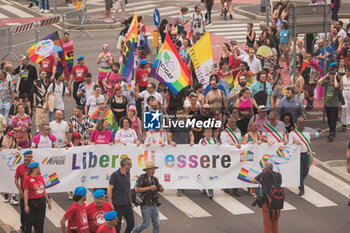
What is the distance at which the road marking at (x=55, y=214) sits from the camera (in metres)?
16.5

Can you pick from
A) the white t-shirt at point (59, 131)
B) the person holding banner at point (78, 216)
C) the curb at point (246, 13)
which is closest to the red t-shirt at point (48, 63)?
the white t-shirt at point (59, 131)

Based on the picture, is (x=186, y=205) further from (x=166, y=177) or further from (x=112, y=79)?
(x=112, y=79)

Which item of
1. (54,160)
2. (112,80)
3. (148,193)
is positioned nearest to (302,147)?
(148,193)

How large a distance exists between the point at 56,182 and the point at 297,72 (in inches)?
354

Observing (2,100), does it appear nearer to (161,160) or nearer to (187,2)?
(161,160)

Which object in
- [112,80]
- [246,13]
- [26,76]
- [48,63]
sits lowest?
[112,80]

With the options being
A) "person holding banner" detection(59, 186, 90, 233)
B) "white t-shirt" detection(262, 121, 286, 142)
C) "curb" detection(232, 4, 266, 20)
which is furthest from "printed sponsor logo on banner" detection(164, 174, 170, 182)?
"curb" detection(232, 4, 266, 20)

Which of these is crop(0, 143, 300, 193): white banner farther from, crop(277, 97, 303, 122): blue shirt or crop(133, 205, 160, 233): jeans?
crop(133, 205, 160, 233): jeans

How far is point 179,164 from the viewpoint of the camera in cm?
1784

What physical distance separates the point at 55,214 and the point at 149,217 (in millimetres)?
2669

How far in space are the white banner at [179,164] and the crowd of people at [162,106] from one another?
0.19 meters

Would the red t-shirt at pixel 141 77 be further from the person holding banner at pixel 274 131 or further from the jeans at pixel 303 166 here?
the jeans at pixel 303 166

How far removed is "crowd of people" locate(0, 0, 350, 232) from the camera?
17734 millimetres

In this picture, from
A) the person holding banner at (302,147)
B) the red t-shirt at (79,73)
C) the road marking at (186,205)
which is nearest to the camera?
the road marking at (186,205)
